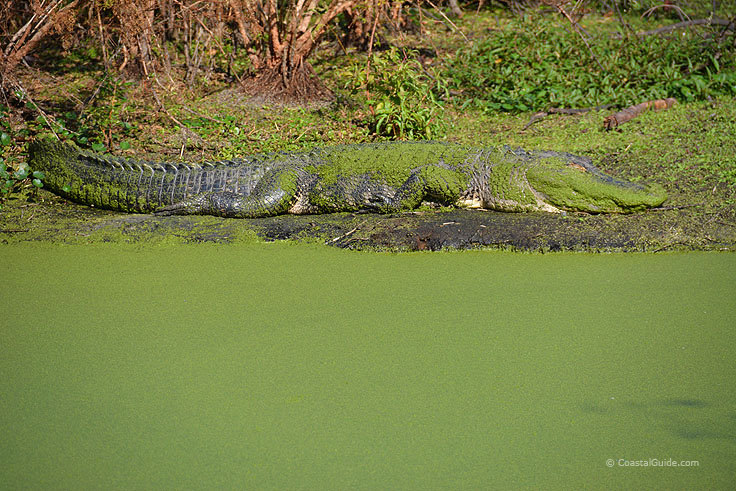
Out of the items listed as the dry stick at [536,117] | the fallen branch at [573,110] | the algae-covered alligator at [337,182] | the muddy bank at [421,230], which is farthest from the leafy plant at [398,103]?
the muddy bank at [421,230]

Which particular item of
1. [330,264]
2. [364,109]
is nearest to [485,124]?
[364,109]

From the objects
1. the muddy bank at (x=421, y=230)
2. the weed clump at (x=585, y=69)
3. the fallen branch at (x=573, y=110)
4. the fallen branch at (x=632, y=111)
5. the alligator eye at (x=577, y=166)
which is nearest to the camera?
the muddy bank at (x=421, y=230)

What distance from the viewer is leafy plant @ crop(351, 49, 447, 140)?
5934 mm

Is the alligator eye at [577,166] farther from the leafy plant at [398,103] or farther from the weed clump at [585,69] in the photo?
the weed clump at [585,69]

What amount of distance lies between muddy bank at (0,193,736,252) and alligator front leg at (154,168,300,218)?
88 millimetres

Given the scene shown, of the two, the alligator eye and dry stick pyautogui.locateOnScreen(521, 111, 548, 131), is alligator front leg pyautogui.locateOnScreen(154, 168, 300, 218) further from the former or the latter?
dry stick pyautogui.locateOnScreen(521, 111, 548, 131)

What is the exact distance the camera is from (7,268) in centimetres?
383

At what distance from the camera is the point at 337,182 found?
4742 millimetres

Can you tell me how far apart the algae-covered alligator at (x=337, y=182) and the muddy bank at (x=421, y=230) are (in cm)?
11

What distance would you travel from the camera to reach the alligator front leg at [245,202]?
4.66 meters

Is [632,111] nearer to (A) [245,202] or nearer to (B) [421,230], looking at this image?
(B) [421,230]

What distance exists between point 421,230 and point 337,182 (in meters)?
0.83

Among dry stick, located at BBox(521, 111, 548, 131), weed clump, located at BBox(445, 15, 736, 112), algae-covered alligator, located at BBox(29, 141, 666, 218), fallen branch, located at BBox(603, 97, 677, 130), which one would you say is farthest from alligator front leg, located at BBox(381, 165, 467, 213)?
weed clump, located at BBox(445, 15, 736, 112)

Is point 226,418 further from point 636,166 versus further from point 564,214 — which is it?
point 636,166
